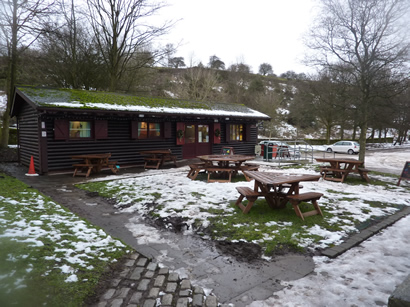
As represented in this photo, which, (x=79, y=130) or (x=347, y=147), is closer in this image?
(x=79, y=130)

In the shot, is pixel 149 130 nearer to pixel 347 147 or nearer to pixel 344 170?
pixel 344 170

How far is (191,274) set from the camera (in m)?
3.39

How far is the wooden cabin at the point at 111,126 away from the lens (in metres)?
10.9

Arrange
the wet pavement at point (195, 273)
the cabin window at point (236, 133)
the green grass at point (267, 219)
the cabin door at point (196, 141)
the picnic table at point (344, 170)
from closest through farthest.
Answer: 1. the wet pavement at point (195, 273)
2. the green grass at point (267, 219)
3. the picnic table at point (344, 170)
4. the cabin door at point (196, 141)
5. the cabin window at point (236, 133)

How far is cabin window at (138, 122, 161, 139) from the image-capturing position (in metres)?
13.8

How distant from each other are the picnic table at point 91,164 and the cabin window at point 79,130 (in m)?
1.18

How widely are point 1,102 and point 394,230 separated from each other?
36.0 meters

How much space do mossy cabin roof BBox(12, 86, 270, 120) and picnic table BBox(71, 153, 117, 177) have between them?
199 centimetres

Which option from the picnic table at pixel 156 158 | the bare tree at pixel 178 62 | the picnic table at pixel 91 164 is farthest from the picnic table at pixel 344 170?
the bare tree at pixel 178 62

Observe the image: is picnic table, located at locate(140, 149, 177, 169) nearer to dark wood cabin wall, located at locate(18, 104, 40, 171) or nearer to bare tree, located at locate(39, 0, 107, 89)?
dark wood cabin wall, located at locate(18, 104, 40, 171)

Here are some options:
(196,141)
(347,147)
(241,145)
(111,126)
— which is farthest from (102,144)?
(347,147)

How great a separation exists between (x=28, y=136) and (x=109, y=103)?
3982 mm

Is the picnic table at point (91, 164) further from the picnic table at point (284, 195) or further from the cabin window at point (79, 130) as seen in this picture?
the picnic table at point (284, 195)

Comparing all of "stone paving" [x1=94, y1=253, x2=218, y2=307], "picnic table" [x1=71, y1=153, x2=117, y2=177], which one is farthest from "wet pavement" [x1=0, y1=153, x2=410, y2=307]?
"picnic table" [x1=71, y1=153, x2=117, y2=177]
